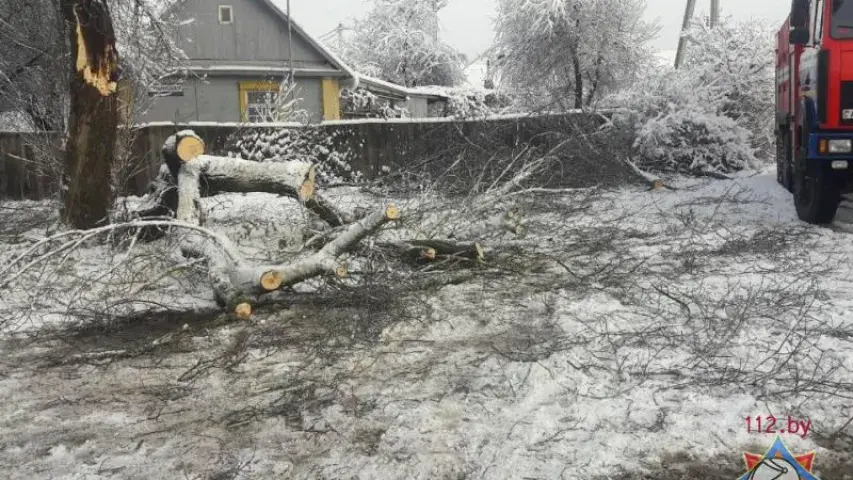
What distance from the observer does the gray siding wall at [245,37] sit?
2059cm

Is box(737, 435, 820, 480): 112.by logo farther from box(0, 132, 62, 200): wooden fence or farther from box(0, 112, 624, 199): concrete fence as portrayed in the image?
box(0, 132, 62, 200): wooden fence

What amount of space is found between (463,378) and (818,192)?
5.69 metres

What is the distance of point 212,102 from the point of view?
67.7 feet

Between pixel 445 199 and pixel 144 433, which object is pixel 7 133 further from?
pixel 144 433

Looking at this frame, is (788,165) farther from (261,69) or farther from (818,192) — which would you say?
(261,69)

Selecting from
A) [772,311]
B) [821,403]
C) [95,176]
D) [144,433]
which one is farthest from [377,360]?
[95,176]

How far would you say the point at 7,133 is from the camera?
1277cm

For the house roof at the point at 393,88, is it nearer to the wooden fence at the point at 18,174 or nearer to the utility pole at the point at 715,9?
the utility pole at the point at 715,9

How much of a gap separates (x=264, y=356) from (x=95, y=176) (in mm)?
4297

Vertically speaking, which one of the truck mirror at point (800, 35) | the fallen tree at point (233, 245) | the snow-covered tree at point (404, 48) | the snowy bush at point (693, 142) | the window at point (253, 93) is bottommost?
the fallen tree at point (233, 245)

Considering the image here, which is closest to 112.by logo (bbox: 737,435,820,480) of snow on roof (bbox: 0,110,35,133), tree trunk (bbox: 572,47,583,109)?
snow on roof (bbox: 0,110,35,133)

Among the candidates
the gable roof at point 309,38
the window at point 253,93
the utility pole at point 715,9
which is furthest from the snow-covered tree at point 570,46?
the window at point 253,93

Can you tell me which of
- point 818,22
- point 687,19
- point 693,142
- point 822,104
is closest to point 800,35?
point 818,22

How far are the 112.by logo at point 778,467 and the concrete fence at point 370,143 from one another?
8901 mm
